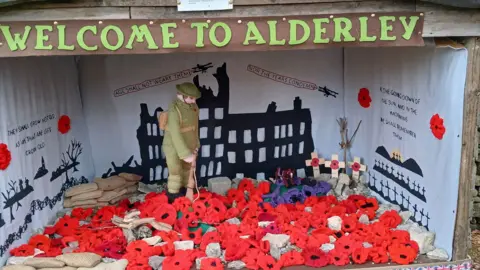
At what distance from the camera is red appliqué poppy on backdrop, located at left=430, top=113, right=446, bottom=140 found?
15.6ft

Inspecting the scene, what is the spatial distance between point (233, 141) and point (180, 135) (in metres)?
1.44

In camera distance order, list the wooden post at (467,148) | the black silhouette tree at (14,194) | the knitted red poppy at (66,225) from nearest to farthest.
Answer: the wooden post at (467,148), the black silhouette tree at (14,194), the knitted red poppy at (66,225)

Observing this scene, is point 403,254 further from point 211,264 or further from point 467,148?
point 211,264

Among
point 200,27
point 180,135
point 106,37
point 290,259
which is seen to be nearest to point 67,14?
point 106,37

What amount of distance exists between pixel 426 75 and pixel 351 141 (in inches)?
79.9

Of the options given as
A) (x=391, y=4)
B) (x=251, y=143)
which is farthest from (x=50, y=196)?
(x=391, y=4)

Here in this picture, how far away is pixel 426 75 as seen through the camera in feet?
16.5

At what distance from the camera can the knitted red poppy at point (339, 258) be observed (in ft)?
15.2

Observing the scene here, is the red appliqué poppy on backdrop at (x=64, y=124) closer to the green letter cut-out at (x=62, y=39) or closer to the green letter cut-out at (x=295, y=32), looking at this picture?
the green letter cut-out at (x=62, y=39)

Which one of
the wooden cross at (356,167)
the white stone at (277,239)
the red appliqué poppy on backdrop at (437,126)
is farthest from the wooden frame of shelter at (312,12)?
the wooden cross at (356,167)

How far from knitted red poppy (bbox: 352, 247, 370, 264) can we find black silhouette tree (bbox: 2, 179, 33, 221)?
3348 mm

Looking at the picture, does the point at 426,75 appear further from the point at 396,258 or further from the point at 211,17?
the point at 211,17

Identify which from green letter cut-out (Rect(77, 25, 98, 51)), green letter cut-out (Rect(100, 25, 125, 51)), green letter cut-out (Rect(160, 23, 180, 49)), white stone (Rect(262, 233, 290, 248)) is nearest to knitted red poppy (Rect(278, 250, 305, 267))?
white stone (Rect(262, 233, 290, 248))

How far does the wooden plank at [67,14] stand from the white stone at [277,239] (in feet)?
8.26
